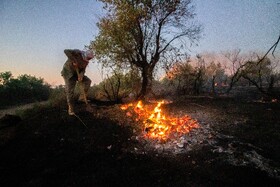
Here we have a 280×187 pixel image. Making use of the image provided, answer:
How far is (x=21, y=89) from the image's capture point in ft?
68.3

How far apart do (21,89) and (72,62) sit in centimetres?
1320

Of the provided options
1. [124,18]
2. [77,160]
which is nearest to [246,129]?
[77,160]

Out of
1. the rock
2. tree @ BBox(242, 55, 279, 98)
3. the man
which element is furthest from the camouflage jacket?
tree @ BBox(242, 55, 279, 98)

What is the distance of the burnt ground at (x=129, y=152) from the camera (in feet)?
20.4

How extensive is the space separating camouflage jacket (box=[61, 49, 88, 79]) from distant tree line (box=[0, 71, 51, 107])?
10.8m

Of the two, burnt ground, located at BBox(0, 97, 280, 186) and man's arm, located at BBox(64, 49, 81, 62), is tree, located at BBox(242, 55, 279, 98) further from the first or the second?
man's arm, located at BBox(64, 49, 81, 62)

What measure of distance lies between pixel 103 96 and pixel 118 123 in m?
7.79

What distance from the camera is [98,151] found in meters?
8.03

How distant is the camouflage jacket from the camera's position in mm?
10172

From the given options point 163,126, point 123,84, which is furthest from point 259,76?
point 163,126

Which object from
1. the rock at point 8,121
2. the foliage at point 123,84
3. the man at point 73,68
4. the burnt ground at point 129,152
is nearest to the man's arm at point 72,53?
the man at point 73,68

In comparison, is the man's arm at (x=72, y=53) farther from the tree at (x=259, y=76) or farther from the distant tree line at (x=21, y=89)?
the distant tree line at (x=21, y=89)

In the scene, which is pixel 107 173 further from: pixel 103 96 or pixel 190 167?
pixel 103 96

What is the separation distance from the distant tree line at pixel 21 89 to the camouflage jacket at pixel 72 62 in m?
10.8
